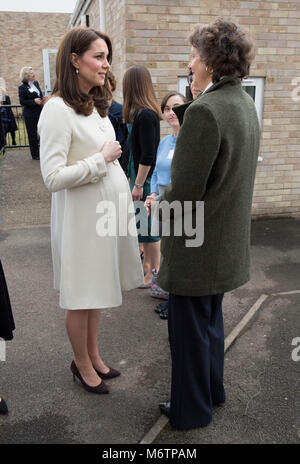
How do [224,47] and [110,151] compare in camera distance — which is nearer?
[224,47]

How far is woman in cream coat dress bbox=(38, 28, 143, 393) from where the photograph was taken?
7.33 ft

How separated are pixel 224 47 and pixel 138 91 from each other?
2027mm

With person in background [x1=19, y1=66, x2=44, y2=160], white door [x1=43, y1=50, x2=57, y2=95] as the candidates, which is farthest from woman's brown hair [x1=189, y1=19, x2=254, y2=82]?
white door [x1=43, y1=50, x2=57, y2=95]

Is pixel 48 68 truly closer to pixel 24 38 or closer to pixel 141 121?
pixel 24 38

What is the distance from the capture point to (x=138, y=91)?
383 cm

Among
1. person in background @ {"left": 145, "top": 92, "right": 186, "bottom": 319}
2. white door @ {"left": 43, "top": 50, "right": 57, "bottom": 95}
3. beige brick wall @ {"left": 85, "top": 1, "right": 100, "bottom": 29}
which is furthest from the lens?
white door @ {"left": 43, "top": 50, "right": 57, "bottom": 95}

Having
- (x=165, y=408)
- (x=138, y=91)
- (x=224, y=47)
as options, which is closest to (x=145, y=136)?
(x=138, y=91)

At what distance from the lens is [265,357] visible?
312 centimetres

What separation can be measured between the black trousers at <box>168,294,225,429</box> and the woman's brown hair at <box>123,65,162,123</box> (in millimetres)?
2169

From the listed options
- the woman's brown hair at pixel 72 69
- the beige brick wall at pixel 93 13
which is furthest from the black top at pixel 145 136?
the beige brick wall at pixel 93 13

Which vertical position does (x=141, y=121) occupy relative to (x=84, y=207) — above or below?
above

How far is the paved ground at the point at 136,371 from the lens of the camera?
2.41 m

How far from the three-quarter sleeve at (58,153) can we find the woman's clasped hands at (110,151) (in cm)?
9

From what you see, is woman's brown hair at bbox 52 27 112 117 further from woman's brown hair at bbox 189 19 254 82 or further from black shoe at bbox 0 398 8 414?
black shoe at bbox 0 398 8 414
